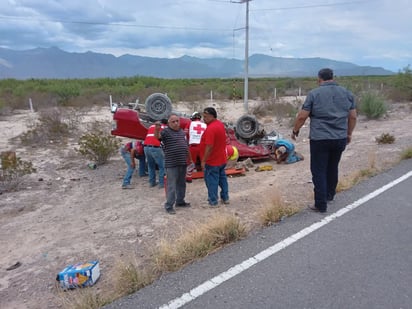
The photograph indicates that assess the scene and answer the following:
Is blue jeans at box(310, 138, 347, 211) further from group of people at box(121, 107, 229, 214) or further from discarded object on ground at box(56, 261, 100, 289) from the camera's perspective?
discarded object on ground at box(56, 261, 100, 289)

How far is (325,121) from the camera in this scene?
196 inches

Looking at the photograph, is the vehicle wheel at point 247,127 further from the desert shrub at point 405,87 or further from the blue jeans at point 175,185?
the desert shrub at point 405,87

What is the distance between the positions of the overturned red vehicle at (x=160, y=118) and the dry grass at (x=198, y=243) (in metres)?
4.84

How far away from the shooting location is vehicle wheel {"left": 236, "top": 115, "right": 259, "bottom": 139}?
10.2m

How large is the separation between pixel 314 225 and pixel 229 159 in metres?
4.50

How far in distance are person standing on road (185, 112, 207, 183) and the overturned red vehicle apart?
54cm

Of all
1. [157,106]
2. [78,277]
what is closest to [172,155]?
[78,277]

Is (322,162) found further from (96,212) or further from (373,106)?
(373,106)

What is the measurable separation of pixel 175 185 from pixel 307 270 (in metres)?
2.92

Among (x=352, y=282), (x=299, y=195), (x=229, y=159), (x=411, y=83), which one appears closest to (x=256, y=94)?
(x=411, y=83)

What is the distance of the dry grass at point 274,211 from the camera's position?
192 inches

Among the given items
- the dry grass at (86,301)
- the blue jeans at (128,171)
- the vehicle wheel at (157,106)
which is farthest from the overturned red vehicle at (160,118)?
the dry grass at (86,301)

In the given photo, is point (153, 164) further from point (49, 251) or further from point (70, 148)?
point (70, 148)

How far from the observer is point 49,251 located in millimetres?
4848
